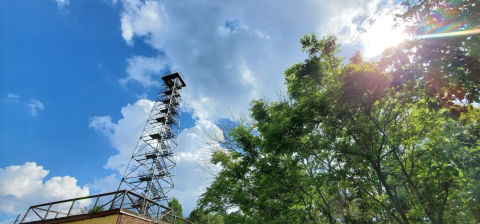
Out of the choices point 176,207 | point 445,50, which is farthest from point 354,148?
point 176,207

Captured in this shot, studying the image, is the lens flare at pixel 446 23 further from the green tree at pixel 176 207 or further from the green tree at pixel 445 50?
the green tree at pixel 176 207

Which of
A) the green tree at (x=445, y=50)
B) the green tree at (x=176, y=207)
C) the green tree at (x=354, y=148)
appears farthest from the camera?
the green tree at (x=176, y=207)

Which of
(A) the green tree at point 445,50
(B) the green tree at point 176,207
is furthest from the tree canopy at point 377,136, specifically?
(B) the green tree at point 176,207

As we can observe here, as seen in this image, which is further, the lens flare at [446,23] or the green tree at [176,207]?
the green tree at [176,207]

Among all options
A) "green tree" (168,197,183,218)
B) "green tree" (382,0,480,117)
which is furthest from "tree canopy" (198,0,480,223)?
"green tree" (168,197,183,218)

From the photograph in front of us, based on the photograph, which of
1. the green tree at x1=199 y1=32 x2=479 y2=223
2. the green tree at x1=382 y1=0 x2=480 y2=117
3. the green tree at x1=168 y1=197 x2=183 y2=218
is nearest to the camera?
the green tree at x1=382 y1=0 x2=480 y2=117

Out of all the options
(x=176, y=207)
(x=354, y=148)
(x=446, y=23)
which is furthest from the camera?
(x=176, y=207)

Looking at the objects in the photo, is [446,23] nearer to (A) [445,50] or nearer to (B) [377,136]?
(A) [445,50]

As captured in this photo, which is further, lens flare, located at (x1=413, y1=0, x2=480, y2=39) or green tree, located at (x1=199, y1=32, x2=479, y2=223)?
green tree, located at (x1=199, y1=32, x2=479, y2=223)

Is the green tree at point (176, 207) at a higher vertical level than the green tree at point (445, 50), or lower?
higher

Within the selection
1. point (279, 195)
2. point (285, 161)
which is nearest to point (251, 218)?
point (279, 195)

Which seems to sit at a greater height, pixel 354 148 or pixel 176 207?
pixel 176 207

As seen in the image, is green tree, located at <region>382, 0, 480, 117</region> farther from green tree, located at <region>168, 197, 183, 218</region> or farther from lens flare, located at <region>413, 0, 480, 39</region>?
Result: green tree, located at <region>168, 197, 183, 218</region>

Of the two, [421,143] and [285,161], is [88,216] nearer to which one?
[285,161]
